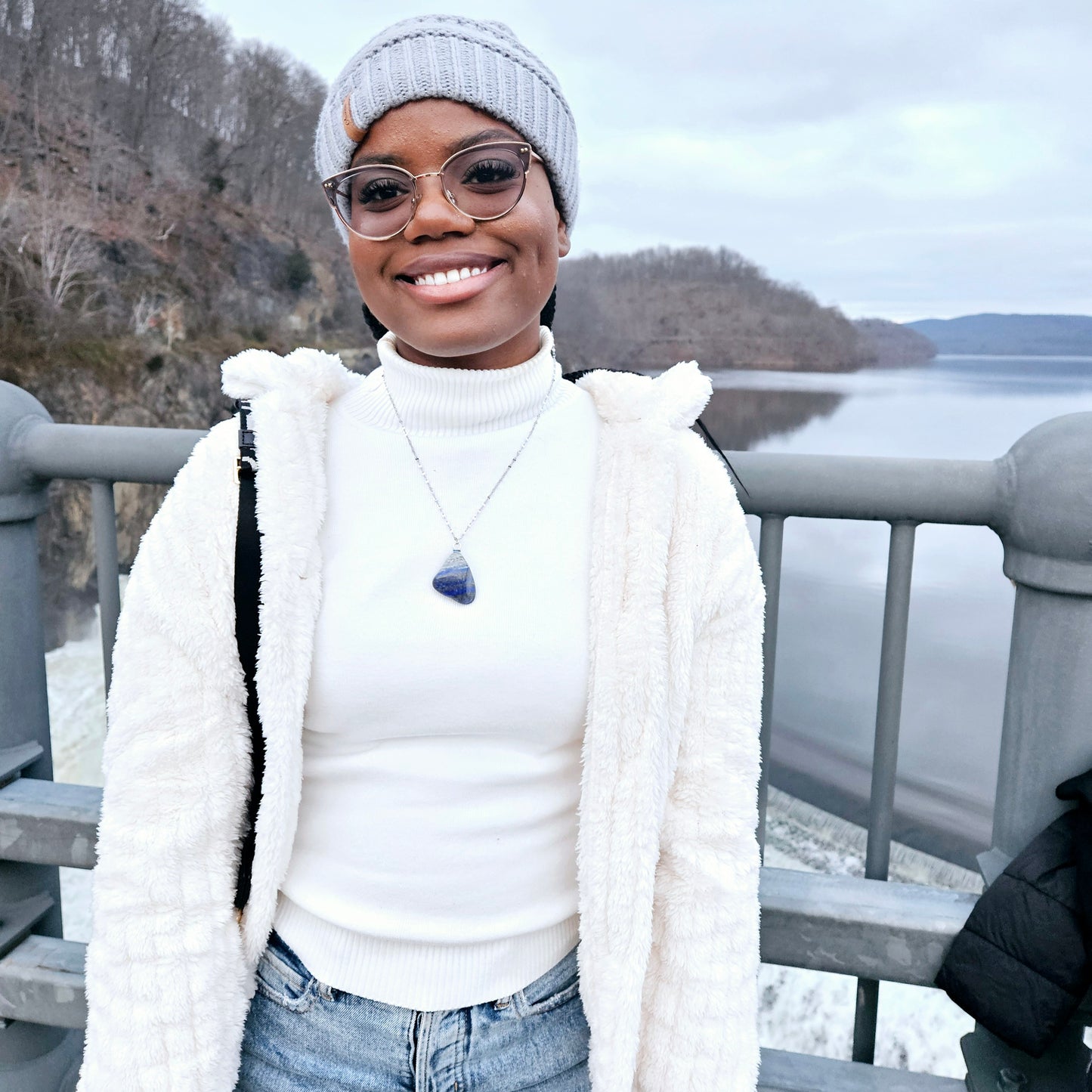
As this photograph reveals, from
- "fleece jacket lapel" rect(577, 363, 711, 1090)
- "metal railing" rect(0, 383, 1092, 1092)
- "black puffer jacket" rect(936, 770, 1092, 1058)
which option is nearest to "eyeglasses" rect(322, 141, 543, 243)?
"fleece jacket lapel" rect(577, 363, 711, 1090)

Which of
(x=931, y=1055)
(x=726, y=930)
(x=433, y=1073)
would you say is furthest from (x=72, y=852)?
(x=931, y=1055)

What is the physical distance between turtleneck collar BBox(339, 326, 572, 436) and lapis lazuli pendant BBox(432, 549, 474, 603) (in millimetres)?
204

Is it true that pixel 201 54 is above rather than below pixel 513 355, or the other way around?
above

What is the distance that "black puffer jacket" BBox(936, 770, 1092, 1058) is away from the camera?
1320mm

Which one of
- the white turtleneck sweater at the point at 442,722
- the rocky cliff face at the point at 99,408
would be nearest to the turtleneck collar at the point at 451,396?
the white turtleneck sweater at the point at 442,722

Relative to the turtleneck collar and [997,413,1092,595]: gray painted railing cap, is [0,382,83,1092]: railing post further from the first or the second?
[997,413,1092,595]: gray painted railing cap

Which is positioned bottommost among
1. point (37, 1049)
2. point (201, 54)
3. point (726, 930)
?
point (37, 1049)

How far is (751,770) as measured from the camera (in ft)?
3.75

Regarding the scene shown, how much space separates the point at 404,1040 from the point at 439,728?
387mm

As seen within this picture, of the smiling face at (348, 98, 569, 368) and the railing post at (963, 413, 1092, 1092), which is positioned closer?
the smiling face at (348, 98, 569, 368)

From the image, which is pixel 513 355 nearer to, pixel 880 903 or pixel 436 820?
pixel 436 820

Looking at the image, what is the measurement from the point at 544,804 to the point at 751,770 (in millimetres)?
272

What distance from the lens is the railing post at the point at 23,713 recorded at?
1.71 metres

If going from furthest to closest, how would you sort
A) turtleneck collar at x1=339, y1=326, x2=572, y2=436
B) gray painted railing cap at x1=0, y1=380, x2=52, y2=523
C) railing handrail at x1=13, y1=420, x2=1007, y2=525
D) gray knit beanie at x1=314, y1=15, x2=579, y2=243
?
gray painted railing cap at x1=0, y1=380, x2=52, y2=523 → railing handrail at x1=13, y1=420, x2=1007, y2=525 → turtleneck collar at x1=339, y1=326, x2=572, y2=436 → gray knit beanie at x1=314, y1=15, x2=579, y2=243
